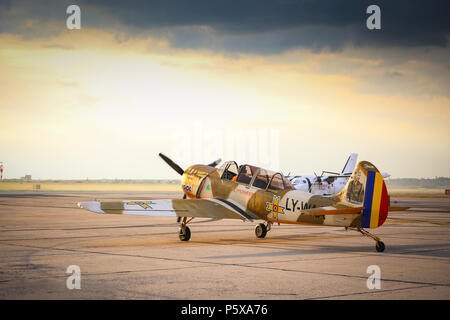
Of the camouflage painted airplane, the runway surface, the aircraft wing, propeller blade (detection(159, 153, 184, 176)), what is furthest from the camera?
propeller blade (detection(159, 153, 184, 176))

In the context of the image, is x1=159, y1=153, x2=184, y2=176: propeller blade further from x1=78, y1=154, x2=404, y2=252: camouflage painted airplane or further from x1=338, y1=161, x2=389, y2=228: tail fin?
x1=338, y1=161, x2=389, y2=228: tail fin

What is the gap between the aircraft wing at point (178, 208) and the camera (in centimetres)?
1528

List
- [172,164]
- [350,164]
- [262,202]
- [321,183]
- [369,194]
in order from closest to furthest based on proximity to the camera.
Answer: [369,194] → [262,202] → [172,164] → [321,183] → [350,164]

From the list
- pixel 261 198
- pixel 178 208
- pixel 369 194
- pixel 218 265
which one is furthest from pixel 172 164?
pixel 218 265

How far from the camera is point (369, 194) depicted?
46.6 ft

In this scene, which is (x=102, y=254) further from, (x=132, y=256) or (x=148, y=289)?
(x=148, y=289)

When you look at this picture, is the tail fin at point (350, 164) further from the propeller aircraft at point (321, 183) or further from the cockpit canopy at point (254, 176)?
the cockpit canopy at point (254, 176)

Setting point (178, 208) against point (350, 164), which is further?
point (350, 164)

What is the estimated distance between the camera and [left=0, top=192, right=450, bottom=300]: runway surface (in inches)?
342

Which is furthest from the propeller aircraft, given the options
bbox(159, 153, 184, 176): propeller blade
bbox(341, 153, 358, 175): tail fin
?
bbox(159, 153, 184, 176): propeller blade

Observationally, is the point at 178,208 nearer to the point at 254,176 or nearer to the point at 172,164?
the point at 254,176

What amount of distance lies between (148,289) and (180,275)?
57.8 inches

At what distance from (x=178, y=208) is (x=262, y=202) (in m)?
2.64
